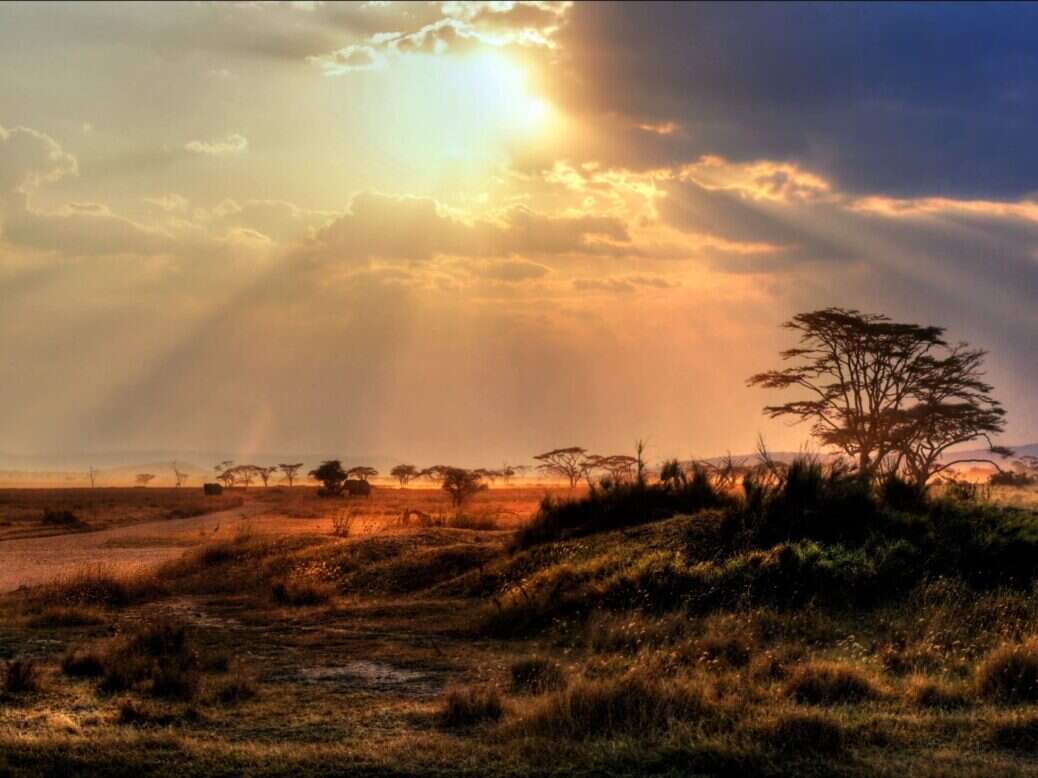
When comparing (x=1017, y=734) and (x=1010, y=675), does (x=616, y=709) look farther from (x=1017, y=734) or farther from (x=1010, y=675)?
(x=1010, y=675)

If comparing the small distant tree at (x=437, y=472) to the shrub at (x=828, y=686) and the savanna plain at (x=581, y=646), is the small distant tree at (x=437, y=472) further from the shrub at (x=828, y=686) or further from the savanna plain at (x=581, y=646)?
the shrub at (x=828, y=686)

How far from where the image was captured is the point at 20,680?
10234mm

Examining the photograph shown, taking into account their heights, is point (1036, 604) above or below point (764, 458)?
below

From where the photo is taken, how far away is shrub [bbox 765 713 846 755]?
7.73 meters

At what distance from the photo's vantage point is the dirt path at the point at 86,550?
79.8 feet

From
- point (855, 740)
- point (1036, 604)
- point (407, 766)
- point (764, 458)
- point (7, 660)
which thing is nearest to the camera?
point (407, 766)

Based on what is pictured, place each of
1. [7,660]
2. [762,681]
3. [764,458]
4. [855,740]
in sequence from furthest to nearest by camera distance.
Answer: [764,458] < [7,660] < [762,681] < [855,740]

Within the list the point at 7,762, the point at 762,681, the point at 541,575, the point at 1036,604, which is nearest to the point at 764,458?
the point at 541,575

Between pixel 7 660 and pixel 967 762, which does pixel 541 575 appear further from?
pixel 967 762

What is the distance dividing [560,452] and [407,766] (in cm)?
8440

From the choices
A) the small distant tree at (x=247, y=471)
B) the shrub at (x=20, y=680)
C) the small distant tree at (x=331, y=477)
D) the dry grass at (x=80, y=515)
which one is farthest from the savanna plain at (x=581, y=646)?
the small distant tree at (x=247, y=471)

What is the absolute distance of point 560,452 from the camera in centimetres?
9169

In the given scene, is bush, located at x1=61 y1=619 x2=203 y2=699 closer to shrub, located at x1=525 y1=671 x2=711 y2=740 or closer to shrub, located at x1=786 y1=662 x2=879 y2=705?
shrub, located at x1=525 y1=671 x2=711 y2=740

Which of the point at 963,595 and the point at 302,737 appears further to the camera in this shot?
the point at 963,595
